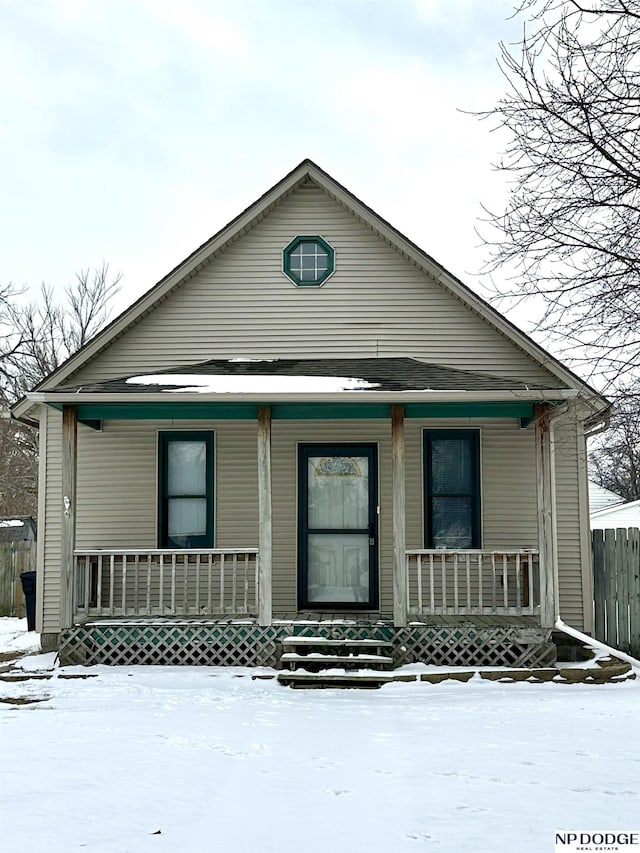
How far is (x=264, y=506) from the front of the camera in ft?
37.3

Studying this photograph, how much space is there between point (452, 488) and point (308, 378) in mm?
2754

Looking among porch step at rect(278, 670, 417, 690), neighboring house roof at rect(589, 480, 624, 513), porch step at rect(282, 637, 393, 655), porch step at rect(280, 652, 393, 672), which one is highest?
neighboring house roof at rect(589, 480, 624, 513)

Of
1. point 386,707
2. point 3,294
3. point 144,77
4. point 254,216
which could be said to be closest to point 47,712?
point 386,707

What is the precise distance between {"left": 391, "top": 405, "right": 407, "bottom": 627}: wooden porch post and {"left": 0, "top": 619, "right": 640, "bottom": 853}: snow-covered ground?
118 cm

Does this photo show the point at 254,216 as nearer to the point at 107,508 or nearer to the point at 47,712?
the point at 107,508

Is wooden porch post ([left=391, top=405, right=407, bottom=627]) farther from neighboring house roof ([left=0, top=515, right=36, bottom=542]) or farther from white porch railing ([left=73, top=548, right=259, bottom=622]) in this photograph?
neighboring house roof ([left=0, top=515, right=36, bottom=542])

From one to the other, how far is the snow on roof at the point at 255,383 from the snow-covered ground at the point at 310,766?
337cm

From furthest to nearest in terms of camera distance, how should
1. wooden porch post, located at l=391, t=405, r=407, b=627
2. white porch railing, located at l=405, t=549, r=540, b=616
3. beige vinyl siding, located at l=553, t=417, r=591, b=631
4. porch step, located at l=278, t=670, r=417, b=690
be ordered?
beige vinyl siding, located at l=553, t=417, r=591, b=631
white porch railing, located at l=405, t=549, r=540, b=616
wooden porch post, located at l=391, t=405, r=407, b=627
porch step, located at l=278, t=670, r=417, b=690

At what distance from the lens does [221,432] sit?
1309 centimetres

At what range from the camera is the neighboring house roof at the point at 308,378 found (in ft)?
36.8

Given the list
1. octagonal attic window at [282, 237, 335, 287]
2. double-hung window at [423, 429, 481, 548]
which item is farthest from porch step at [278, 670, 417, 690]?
octagonal attic window at [282, 237, 335, 287]

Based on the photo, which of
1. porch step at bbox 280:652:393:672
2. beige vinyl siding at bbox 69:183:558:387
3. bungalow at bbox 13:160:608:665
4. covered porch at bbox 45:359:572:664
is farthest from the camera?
beige vinyl siding at bbox 69:183:558:387

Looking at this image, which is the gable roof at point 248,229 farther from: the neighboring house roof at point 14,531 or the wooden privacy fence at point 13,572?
the neighboring house roof at point 14,531

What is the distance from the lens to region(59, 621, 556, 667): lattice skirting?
1108 cm
